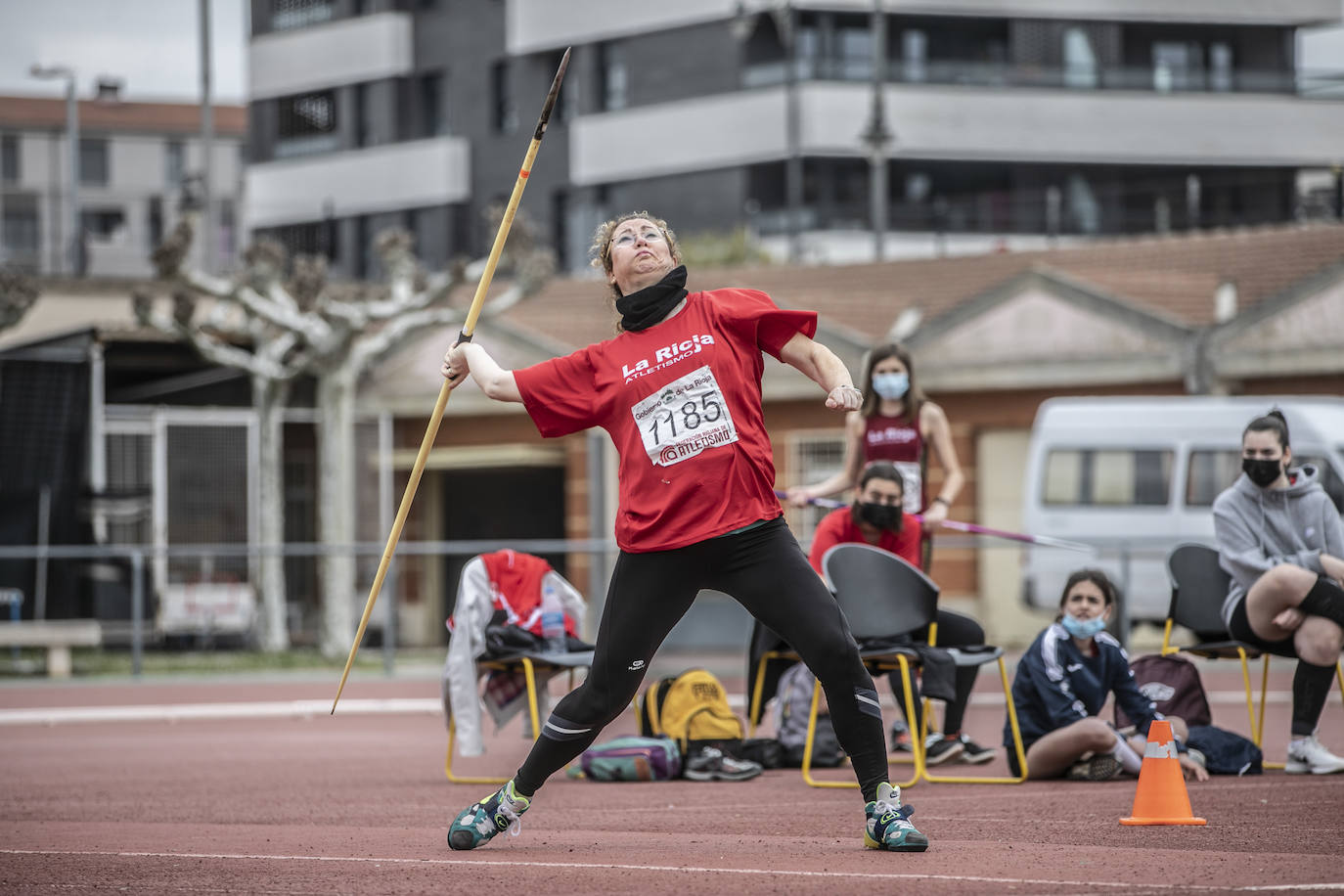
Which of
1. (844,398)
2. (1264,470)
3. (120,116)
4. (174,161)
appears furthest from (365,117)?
(844,398)

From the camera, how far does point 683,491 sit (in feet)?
19.1

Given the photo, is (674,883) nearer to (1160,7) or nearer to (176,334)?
(176,334)

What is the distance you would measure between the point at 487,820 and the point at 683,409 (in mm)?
1464

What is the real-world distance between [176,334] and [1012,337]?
10.1 metres

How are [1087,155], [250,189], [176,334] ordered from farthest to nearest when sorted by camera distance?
[250,189], [1087,155], [176,334]

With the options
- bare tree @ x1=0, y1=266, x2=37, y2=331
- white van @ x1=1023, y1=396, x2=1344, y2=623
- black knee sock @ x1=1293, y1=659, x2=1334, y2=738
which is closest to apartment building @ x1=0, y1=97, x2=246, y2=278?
bare tree @ x1=0, y1=266, x2=37, y2=331

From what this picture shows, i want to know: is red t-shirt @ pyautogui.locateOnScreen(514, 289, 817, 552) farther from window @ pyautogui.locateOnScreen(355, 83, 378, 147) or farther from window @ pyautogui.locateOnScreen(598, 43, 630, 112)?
window @ pyautogui.locateOnScreen(355, 83, 378, 147)

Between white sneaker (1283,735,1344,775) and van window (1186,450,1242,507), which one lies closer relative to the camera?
white sneaker (1283,735,1344,775)

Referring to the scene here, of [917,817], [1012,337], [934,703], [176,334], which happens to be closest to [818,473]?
[1012,337]

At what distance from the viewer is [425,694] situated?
16859 millimetres

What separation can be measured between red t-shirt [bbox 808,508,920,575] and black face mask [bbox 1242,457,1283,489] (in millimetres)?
1632

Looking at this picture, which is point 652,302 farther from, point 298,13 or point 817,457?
point 298,13

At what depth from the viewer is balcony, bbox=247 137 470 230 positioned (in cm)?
4988

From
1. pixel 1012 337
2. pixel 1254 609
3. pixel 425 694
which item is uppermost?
pixel 1012 337
